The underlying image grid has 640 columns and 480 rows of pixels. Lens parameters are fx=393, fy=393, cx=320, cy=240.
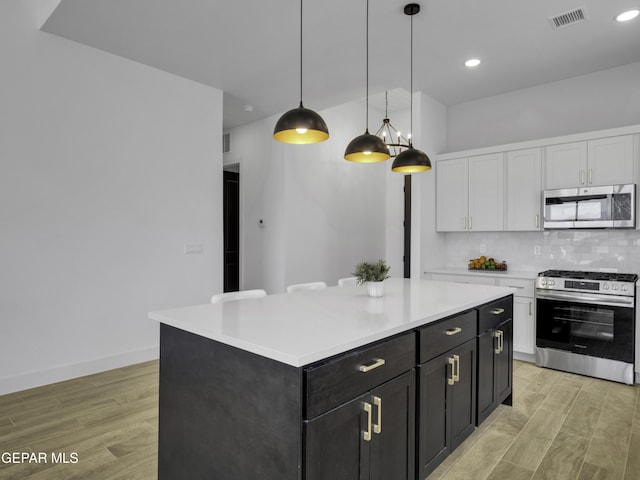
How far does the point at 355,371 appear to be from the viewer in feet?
4.83

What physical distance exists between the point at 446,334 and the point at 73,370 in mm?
3157

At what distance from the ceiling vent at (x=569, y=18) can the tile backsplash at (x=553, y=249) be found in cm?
202

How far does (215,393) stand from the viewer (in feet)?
5.20

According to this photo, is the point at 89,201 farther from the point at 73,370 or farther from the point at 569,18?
the point at 569,18

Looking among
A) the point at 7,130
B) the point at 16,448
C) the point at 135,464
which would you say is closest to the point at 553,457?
the point at 135,464

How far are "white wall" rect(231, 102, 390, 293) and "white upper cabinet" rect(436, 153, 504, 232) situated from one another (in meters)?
1.58

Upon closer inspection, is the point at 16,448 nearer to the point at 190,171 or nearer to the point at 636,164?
the point at 190,171

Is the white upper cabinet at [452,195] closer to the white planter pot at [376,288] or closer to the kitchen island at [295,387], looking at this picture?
the white planter pot at [376,288]

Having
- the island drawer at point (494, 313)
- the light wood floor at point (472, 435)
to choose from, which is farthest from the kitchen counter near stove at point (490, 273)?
the island drawer at point (494, 313)

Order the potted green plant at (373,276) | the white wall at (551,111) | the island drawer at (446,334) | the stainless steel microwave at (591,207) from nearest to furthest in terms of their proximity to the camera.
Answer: the island drawer at (446,334) → the potted green plant at (373,276) → the stainless steel microwave at (591,207) → the white wall at (551,111)

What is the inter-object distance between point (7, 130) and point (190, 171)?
157cm

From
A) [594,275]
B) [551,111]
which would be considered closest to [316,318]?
[594,275]

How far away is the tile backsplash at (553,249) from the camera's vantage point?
12.8ft

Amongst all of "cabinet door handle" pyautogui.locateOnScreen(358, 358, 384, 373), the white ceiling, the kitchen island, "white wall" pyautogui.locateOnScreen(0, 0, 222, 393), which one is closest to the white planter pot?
the kitchen island
